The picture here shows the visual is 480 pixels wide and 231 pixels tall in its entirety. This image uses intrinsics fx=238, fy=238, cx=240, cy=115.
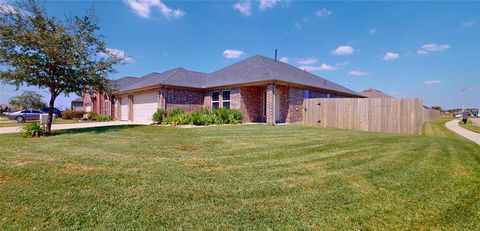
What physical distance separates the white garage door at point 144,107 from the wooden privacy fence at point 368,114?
11.7m

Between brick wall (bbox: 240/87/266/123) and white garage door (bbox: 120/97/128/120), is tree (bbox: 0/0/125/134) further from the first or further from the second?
white garage door (bbox: 120/97/128/120)

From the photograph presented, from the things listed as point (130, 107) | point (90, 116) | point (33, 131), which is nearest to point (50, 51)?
point (33, 131)

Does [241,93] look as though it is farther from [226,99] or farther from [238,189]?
[238,189]

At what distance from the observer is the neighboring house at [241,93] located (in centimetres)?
1558

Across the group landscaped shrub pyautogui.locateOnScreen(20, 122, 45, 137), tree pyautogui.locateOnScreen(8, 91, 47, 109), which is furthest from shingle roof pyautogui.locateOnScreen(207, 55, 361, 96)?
tree pyautogui.locateOnScreen(8, 91, 47, 109)

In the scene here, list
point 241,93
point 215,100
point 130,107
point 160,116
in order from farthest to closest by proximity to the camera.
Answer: point 130,107 → point 215,100 → point 241,93 → point 160,116

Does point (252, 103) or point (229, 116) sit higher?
point (252, 103)

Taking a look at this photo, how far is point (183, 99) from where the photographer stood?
18453 millimetres

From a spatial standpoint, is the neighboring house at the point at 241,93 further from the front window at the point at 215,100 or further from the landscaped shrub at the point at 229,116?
the landscaped shrub at the point at 229,116

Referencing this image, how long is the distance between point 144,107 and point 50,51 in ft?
33.1

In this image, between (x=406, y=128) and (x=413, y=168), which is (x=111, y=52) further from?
(x=406, y=128)

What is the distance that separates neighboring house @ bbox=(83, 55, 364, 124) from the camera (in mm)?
15578

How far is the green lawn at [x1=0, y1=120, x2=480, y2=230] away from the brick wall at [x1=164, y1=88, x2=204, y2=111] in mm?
10798

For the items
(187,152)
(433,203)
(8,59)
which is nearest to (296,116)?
(187,152)
